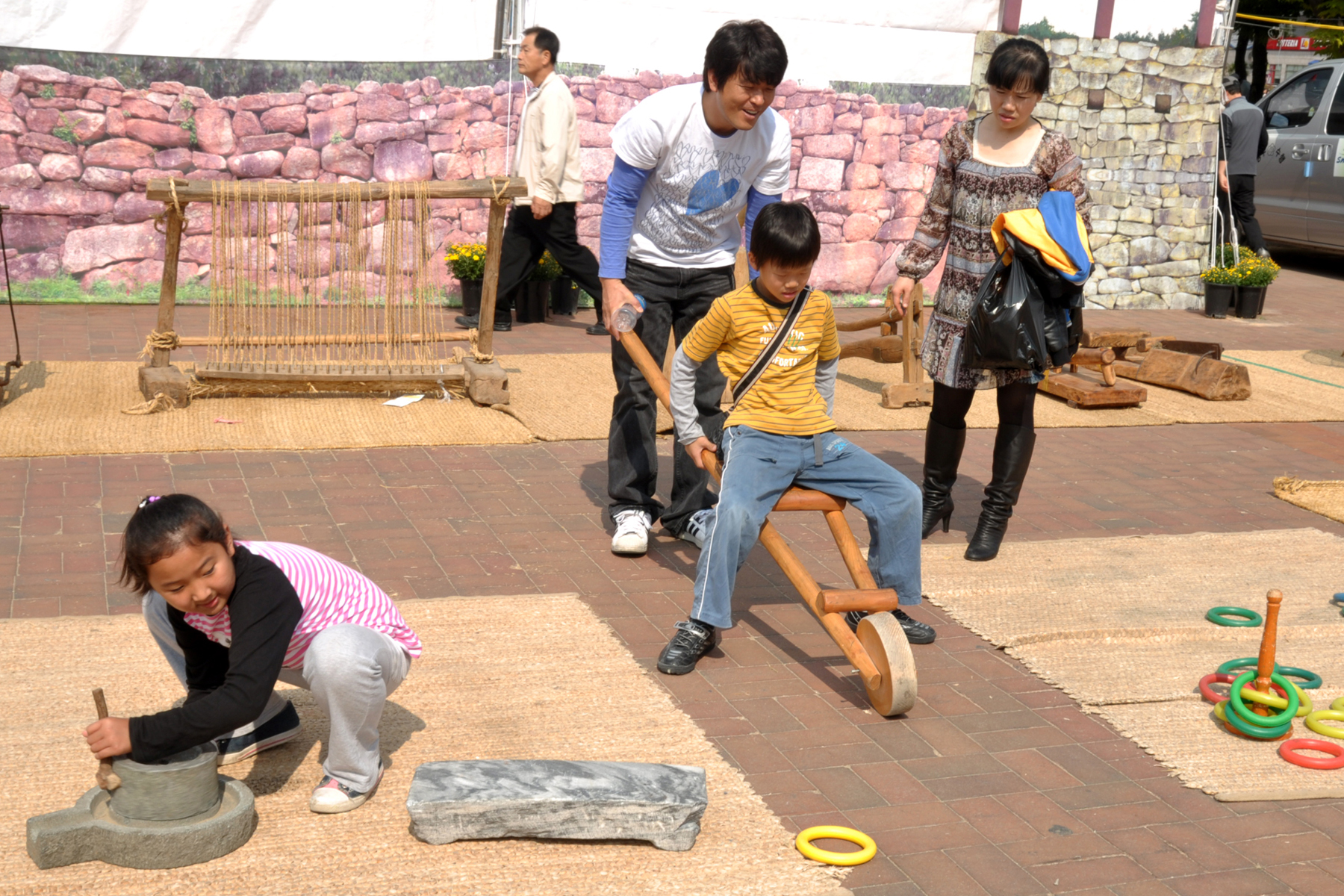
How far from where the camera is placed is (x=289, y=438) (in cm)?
637

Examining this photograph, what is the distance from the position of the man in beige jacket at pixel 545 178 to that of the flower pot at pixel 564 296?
82cm

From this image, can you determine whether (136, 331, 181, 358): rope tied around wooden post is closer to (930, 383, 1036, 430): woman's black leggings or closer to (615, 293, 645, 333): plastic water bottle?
(615, 293, 645, 333): plastic water bottle

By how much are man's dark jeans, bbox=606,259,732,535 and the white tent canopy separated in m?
5.35

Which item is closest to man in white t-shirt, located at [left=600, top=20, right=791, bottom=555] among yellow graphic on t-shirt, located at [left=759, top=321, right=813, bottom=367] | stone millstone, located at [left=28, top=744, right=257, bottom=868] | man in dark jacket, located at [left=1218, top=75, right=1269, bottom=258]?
yellow graphic on t-shirt, located at [left=759, top=321, right=813, bottom=367]

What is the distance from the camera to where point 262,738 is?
3.42 metres

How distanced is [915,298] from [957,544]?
2678 mm

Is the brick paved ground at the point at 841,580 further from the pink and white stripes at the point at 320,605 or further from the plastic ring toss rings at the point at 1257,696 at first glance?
the pink and white stripes at the point at 320,605

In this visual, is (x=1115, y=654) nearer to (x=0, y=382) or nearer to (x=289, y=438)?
(x=289, y=438)

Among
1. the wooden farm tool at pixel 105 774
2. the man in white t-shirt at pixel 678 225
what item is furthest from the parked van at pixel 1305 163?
the wooden farm tool at pixel 105 774

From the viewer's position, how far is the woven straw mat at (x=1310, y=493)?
611 cm

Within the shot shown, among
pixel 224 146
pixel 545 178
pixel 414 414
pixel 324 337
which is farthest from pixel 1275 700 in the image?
pixel 224 146

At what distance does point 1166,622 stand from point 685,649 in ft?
5.74

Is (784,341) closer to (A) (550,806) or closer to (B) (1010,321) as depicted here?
(B) (1010,321)

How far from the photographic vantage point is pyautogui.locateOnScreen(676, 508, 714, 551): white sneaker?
468 centimetres
